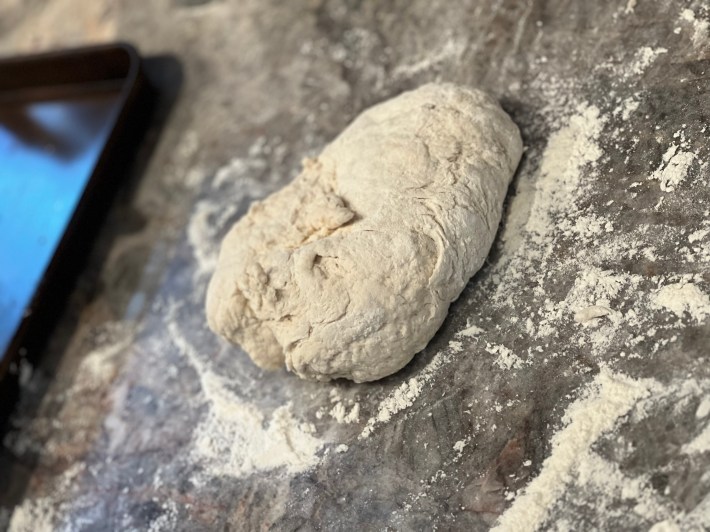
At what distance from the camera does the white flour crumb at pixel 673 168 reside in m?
1.53

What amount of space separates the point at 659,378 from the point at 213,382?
1326 millimetres

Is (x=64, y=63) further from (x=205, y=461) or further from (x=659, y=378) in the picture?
Answer: (x=659, y=378)

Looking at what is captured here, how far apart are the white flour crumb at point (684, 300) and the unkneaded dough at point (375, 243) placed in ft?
1.47

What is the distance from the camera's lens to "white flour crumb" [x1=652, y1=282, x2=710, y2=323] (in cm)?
138

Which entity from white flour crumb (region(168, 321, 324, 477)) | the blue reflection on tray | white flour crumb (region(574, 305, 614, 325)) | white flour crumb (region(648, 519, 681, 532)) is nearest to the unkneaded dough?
white flour crumb (region(168, 321, 324, 477))

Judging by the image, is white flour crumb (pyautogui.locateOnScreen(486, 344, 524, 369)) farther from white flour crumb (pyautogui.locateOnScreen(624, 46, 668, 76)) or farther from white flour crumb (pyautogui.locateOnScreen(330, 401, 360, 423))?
white flour crumb (pyautogui.locateOnScreen(624, 46, 668, 76))

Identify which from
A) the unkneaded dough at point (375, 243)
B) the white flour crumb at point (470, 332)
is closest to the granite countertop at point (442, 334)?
the white flour crumb at point (470, 332)

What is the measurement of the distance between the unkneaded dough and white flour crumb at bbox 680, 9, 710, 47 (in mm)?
535

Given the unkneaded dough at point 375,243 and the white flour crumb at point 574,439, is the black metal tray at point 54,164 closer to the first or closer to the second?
the unkneaded dough at point 375,243

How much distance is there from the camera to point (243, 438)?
71.4 inches

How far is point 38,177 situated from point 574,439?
2.49 metres

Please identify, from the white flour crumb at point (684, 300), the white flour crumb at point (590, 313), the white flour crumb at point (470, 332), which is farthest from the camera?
the white flour crumb at point (470, 332)

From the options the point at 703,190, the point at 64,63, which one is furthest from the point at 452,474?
→ the point at 64,63

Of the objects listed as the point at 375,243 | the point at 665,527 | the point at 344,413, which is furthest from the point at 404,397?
the point at 665,527
